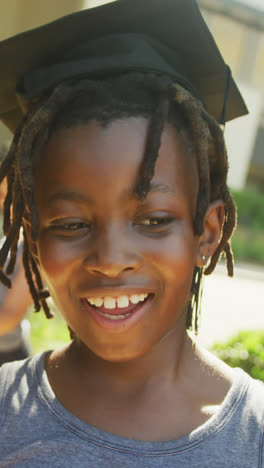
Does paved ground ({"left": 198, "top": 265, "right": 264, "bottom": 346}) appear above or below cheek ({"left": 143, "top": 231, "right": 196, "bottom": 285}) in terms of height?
below

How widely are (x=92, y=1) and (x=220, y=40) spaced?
1847 cm

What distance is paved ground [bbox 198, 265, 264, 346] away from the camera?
6828 mm

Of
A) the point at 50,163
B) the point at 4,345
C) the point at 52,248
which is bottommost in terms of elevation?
the point at 4,345

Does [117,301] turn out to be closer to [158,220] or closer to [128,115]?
[158,220]

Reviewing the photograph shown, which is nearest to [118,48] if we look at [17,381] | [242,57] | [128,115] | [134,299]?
[128,115]

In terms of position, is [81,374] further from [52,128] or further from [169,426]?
[52,128]

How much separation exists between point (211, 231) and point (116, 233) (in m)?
0.41

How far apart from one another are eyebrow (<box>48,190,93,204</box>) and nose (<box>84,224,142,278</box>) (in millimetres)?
95

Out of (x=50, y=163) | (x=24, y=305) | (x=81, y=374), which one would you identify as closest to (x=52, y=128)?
(x=50, y=163)

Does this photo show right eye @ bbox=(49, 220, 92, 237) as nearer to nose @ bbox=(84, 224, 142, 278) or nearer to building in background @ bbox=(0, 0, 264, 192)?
nose @ bbox=(84, 224, 142, 278)

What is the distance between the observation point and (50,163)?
5.17 feet

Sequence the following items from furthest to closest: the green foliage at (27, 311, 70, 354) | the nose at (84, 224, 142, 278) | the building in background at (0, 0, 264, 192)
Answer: the building in background at (0, 0, 264, 192) → the green foliage at (27, 311, 70, 354) → the nose at (84, 224, 142, 278)

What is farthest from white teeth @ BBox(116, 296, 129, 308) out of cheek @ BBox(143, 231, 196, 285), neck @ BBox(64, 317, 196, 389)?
neck @ BBox(64, 317, 196, 389)

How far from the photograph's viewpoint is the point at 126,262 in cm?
146
